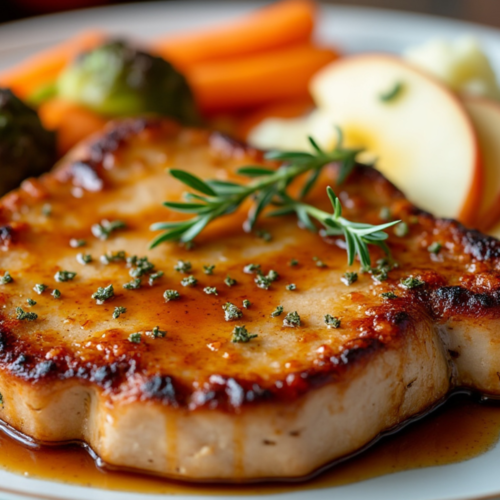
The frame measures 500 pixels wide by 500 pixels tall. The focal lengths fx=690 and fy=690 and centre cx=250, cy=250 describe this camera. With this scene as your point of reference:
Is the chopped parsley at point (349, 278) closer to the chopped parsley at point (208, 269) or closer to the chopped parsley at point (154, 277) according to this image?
the chopped parsley at point (208, 269)

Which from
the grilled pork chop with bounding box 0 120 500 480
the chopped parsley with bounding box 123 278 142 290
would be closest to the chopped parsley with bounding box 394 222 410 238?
the grilled pork chop with bounding box 0 120 500 480

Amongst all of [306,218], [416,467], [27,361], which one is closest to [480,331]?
[416,467]

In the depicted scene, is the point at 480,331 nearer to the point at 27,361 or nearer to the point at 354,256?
the point at 354,256

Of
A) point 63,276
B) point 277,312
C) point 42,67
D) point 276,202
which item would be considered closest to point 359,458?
point 277,312

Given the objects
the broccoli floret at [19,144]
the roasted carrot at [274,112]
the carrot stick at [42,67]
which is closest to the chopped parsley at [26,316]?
the broccoli floret at [19,144]

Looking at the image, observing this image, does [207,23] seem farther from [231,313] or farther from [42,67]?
[231,313]

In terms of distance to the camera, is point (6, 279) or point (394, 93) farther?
point (394, 93)

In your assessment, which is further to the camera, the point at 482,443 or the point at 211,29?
the point at 211,29
